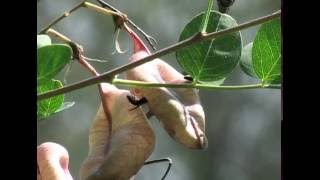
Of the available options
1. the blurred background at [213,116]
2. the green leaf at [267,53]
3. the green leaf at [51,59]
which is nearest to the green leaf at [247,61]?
the green leaf at [267,53]

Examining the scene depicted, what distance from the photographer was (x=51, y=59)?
0.32 m

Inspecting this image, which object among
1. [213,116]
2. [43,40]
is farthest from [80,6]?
[213,116]

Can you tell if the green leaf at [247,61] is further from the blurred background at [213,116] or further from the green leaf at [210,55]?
the blurred background at [213,116]

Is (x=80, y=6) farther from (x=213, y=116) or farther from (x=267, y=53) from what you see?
(x=213, y=116)

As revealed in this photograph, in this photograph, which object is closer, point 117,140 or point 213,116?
point 117,140

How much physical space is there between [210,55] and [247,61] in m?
0.03

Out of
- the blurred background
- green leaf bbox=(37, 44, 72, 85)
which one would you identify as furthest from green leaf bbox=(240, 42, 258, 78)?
the blurred background

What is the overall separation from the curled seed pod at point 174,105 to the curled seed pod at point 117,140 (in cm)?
1

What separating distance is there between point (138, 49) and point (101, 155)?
0.06 metres

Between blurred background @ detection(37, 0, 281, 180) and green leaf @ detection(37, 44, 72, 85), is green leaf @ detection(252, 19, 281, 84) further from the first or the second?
blurred background @ detection(37, 0, 281, 180)

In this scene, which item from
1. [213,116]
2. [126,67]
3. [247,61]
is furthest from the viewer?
[213,116]

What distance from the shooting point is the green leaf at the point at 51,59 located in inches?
12.3

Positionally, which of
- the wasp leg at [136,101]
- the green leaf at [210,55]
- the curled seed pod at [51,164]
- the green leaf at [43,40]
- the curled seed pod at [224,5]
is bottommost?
the curled seed pod at [51,164]
